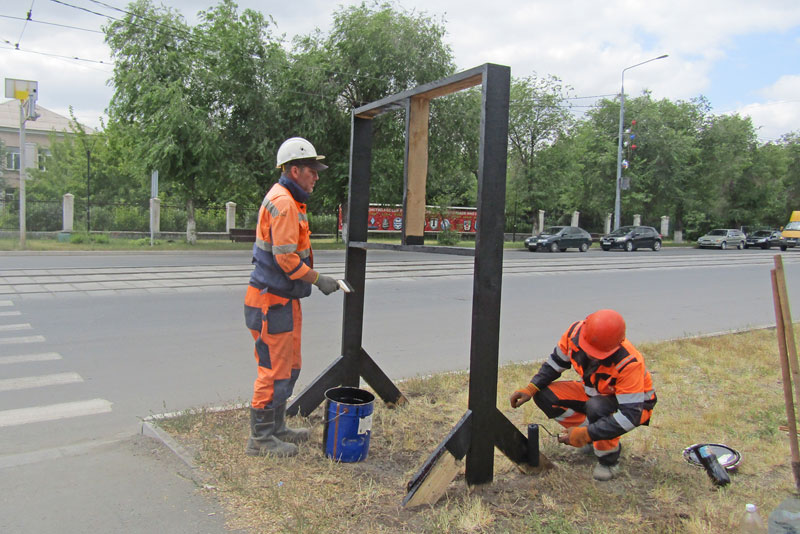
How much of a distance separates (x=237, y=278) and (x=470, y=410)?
401 inches

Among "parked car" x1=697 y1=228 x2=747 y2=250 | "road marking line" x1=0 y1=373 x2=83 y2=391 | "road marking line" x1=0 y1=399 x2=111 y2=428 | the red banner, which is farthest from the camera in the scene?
"parked car" x1=697 y1=228 x2=747 y2=250

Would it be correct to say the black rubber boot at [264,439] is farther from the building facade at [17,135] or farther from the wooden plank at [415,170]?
the building facade at [17,135]

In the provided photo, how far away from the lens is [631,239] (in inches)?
1356

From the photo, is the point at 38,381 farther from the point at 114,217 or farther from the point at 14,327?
the point at 114,217

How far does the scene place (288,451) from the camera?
3.84 m

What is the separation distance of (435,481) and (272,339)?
1.32 m

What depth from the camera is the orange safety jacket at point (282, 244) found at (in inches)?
144

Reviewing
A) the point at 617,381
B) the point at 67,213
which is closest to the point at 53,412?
the point at 617,381

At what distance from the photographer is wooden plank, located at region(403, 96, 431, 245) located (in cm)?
386

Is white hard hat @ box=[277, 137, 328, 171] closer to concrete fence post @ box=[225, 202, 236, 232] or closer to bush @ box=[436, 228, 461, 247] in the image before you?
concrete fence post @ box=[225, 202, 236, 232]

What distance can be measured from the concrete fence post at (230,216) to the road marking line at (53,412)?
89.0 feet

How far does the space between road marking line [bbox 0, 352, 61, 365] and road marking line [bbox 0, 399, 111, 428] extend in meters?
1.51

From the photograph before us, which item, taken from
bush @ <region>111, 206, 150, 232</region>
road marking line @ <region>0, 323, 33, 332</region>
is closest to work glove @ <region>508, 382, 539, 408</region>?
road marking line @ <region>0, 323, 33, 332</region>

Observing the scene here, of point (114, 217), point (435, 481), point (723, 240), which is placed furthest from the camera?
point (723, 240)
